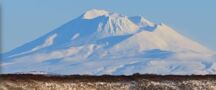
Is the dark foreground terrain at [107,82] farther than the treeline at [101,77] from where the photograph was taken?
No

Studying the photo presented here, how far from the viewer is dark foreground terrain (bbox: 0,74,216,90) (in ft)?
221

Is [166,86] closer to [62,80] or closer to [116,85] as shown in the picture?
[116,85]

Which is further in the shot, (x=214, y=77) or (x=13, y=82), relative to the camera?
(x=214, y=77)

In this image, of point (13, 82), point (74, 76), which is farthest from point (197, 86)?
point (13, 82)

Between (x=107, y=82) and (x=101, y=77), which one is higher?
(x=101, y=77)

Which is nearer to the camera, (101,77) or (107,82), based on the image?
(107,82)

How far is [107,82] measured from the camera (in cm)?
6900

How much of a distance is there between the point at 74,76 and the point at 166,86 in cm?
760

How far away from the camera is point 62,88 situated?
67875mm

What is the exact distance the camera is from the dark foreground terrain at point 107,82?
67.3m

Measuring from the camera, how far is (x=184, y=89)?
7000cm

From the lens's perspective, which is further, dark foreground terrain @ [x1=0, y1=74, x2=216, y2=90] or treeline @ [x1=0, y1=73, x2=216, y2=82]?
treeline @ [x1=0, y1=73, x2=216, y2=82]

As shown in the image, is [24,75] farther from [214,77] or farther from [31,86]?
[214,77]

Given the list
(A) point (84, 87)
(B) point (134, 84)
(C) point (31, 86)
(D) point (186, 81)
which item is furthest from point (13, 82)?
(D) point (186, 81)
